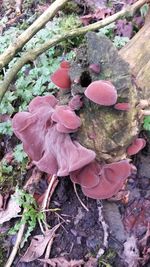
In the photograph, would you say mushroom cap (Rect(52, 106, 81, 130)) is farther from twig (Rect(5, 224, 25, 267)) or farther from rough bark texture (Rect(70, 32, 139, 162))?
twig (Rect(5, 224, 25, 267))

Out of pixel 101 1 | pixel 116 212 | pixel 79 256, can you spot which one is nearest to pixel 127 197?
pixel 116 212

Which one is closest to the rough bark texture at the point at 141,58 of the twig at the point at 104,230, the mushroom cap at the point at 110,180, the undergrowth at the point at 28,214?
the mushroom cap at the point at 110,180

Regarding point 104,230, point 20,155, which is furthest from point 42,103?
point 104,230

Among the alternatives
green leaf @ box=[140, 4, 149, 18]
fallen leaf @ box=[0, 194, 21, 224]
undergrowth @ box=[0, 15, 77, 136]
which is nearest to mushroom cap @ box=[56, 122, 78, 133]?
fallen leaf @ box=[0, 194, 21, 224]

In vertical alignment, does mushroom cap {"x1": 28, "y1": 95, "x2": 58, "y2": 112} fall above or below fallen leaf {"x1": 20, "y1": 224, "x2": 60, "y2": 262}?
above

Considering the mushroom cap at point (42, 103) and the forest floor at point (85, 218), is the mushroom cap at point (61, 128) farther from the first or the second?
the forest floor at point (85, 218)

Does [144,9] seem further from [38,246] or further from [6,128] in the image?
[38,246]

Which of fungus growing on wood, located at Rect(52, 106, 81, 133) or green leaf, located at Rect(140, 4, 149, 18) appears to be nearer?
fungus growing on wood, located at Rect(52, 106, 81, 133)
